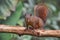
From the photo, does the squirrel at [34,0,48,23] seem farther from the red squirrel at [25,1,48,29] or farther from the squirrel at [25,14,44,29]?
the squirrel at [25,14,44,29]

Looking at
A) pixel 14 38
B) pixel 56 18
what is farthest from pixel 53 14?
pixel 14 38

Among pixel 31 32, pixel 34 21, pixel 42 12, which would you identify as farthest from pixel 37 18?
pixel 31 32

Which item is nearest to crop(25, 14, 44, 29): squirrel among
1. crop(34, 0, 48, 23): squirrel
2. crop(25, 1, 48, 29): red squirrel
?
crop(25, 1, 48, 29): red squirrel

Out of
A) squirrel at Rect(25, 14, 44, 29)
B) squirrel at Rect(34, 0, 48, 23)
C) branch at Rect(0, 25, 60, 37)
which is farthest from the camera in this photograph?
squirrel at Rect(34, 0, 48, 23)

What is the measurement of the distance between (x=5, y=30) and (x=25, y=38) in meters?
0.79

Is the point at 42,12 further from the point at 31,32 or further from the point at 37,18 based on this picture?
the point at 31,32

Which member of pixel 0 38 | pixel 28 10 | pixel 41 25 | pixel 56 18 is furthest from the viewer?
pixel 56 18

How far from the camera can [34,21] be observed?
10.4ft

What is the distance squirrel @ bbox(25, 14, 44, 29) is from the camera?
3.10 meters

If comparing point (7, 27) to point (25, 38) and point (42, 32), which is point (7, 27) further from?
point (25, 38)

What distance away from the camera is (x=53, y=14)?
4.38 metres

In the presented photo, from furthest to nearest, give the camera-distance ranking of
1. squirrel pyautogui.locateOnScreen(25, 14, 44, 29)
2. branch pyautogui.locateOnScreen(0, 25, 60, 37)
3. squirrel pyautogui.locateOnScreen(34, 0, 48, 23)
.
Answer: squirrel pyautogui.locateOnScreen(34, 0, 48, 23), squirrel pyautogui.locateOnScreen(25, 14, 44, 29), branch pyautogui.locateOnScreen(0, 25, 60, 37)

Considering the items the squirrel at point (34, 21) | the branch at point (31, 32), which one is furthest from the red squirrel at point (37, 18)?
the branch at point (31, 32)

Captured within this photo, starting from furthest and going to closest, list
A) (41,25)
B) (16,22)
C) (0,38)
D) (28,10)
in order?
(28,10)
(16,22)
(0,38)
(41,25)
